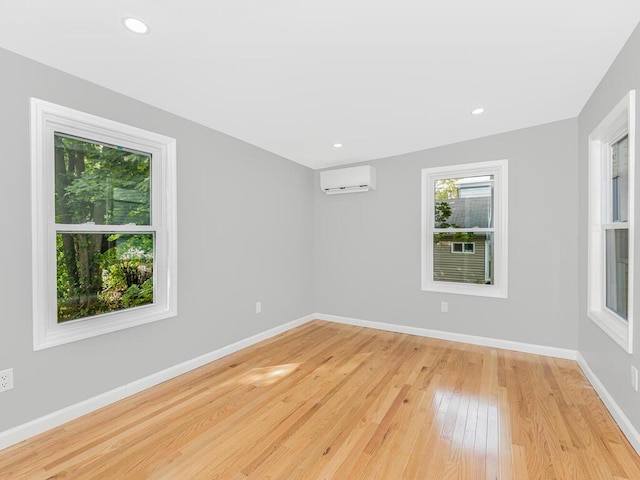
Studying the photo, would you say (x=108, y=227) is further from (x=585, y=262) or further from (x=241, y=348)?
(x=585, y=262)

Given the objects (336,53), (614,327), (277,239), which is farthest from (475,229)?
(336,53)

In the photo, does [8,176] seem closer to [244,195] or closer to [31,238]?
[31,238]

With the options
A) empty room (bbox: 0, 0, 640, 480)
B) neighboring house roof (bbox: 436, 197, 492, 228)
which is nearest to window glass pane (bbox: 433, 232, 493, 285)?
empty room (bbox: 0, 0, 640, 480)

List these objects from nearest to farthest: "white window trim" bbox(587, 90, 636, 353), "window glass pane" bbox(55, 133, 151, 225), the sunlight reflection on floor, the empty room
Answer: the empty room
"window glass pane" bbox(55, 133, 151, 225)
"white window trim" bbox(587, 90, 636, 353)
the sunlight reflection on floor

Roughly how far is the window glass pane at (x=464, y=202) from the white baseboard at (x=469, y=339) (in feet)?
4.40

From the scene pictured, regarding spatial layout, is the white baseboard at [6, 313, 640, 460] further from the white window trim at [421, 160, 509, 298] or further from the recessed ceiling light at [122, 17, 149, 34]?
the recessed ceiling light at [122, 17, 149, 34]

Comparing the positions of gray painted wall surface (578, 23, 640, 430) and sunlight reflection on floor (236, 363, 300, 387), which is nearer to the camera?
gray painted wall surface (578, 23, 640, 430)

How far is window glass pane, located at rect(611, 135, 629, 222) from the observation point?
2.21 metres

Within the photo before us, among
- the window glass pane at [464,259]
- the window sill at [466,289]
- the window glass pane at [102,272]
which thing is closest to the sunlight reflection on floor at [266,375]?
the window glass pane at [102,272]

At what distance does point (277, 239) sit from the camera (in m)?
4.11

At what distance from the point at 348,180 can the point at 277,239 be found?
4.27 feet

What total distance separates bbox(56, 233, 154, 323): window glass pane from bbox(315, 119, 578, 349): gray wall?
265 centimetres

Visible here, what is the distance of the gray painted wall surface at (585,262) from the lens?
1814 mm

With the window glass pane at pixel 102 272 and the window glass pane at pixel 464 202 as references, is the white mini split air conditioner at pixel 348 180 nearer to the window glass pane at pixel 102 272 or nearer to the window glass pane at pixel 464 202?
the window glass pane at pixel 464 202
